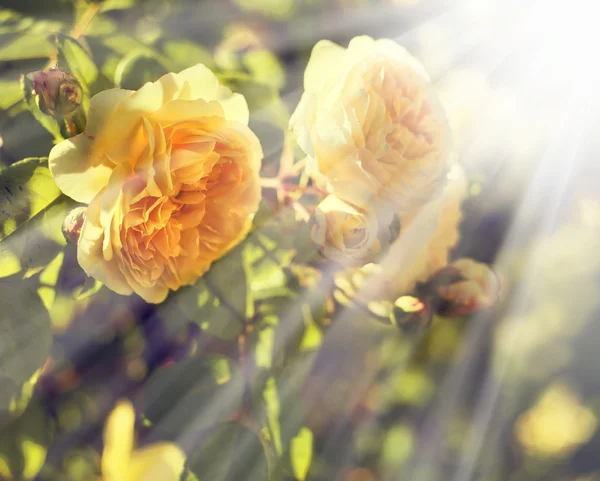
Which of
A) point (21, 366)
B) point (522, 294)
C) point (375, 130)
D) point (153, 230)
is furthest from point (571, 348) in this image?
point (21, 366)

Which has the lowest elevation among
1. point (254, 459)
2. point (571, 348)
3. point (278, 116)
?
point (254, 459)

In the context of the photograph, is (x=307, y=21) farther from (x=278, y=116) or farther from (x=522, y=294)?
(x=522, y=294)

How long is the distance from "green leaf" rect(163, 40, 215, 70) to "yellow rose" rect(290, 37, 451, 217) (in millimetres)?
92

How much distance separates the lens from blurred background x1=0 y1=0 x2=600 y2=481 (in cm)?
42

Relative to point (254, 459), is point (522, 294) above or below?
above

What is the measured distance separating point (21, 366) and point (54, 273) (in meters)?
0.09

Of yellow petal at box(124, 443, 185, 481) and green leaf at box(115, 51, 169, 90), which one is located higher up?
green leaf at box(115, 51, 169, 90)

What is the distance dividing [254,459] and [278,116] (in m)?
0.30

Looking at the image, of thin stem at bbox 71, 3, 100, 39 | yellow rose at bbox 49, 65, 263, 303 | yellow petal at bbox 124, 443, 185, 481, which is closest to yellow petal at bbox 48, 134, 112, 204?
yellow rose at bbox 49, 65, 263, 303

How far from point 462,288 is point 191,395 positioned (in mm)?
256

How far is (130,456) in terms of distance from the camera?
1.52 feet

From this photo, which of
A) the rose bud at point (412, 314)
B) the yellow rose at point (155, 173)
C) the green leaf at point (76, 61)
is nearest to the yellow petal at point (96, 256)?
the yellow rose at point (155, 173)

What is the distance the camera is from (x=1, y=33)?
0.46m

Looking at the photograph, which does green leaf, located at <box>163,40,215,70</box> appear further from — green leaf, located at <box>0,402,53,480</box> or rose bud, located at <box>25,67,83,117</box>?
green leaf, located at <box>0,402,53,480</box>
